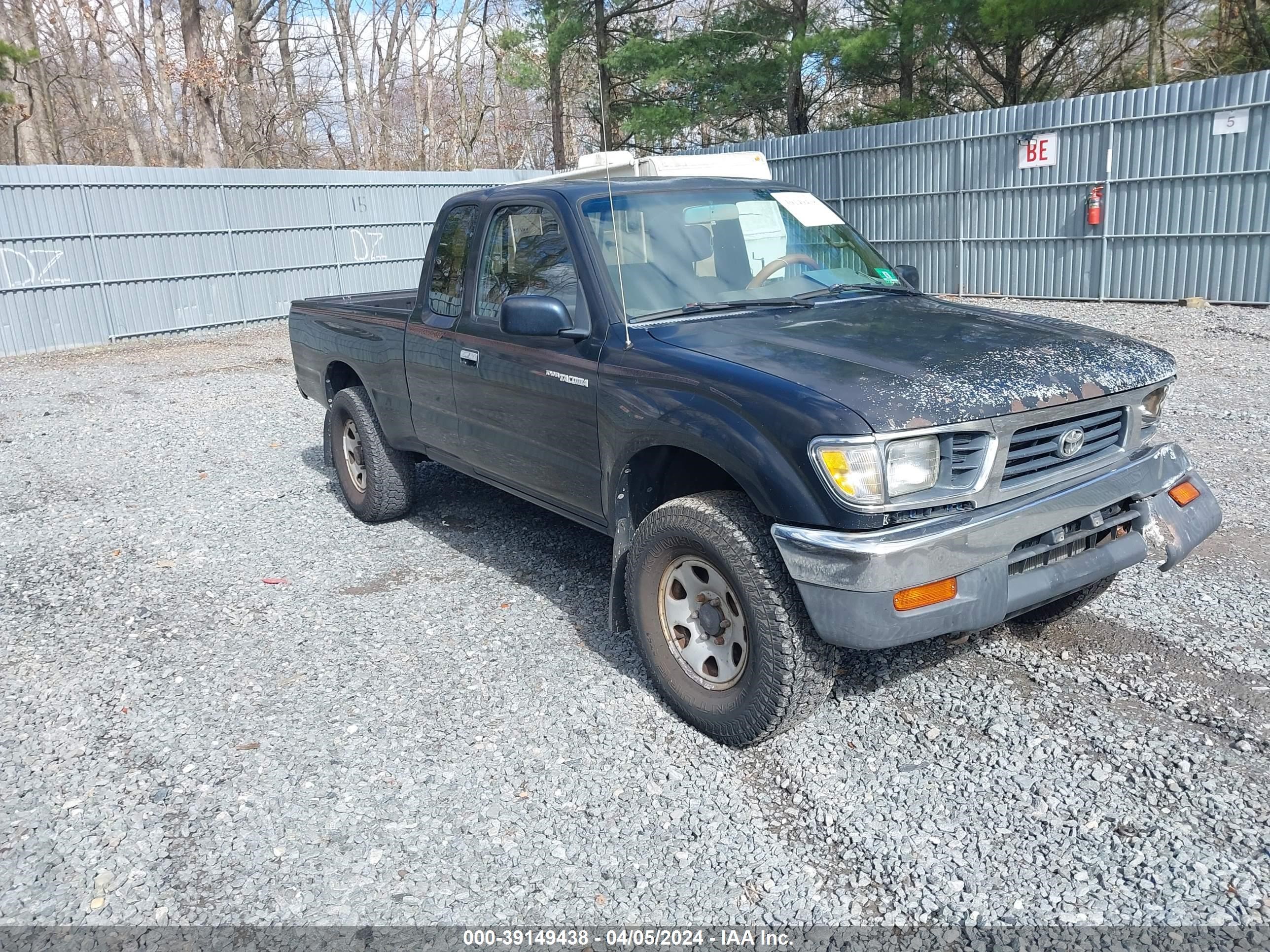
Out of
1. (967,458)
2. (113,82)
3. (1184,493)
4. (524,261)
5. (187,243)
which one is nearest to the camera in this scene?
(967,458)

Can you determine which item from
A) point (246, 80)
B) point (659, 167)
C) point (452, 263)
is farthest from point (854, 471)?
point (246, 80)

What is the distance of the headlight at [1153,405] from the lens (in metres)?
3.54

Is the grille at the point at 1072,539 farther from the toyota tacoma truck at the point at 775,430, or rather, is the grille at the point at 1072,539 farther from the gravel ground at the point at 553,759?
the gravel ground at the point at 553,759

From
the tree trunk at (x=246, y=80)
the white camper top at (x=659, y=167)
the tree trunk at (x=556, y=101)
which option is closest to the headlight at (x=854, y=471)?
the white camper top at (x=659, y=167)

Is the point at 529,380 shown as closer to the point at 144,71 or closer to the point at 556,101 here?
the point at 556,101

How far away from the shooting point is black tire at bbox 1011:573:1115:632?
3.99 metres

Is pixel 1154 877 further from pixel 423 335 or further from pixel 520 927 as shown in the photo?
pixel 423 335

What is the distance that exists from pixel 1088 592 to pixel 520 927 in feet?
8.76

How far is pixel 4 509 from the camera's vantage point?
6750 millimetres

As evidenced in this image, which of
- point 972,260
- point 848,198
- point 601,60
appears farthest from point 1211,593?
point 601,60

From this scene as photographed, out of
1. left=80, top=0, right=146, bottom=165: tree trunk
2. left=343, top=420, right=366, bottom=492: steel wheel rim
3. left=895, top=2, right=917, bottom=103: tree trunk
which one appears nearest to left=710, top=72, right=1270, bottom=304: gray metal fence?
left=895, top=2, right=917, bottom=103: tree trunk

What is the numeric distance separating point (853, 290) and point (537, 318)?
4.72 ft

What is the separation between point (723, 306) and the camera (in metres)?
3.94

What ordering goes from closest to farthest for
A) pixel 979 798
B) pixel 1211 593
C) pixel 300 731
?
1. pixel 979 798
2. pixel 300 731
3. pixel 1211 593
